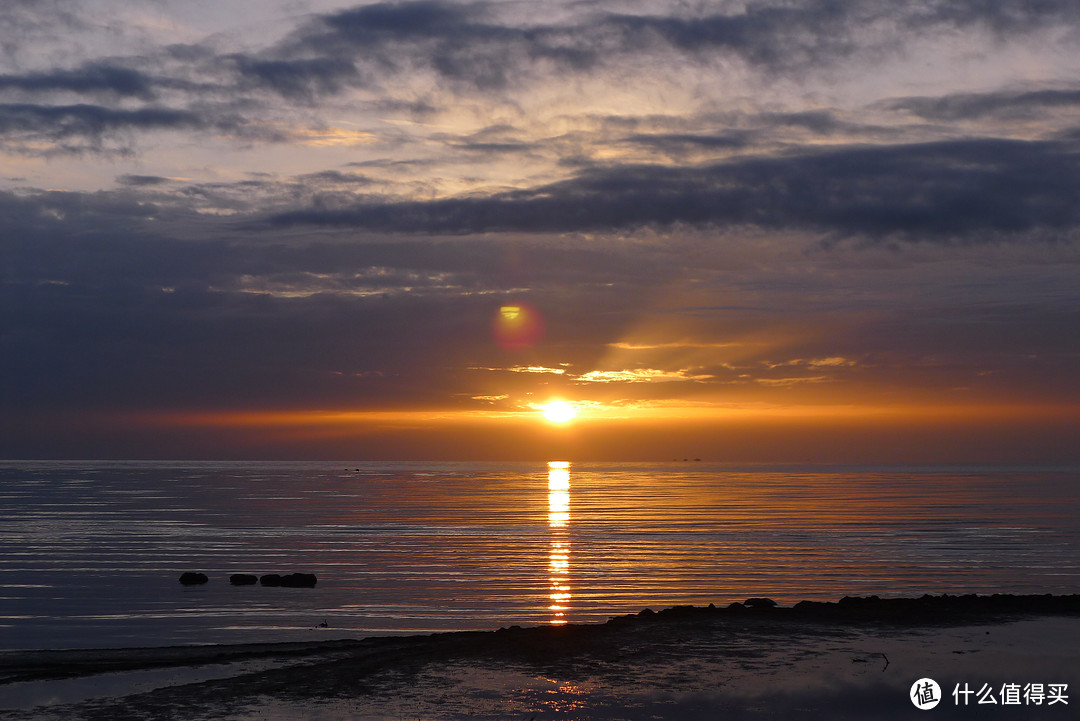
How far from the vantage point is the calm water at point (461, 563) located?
35.9 m

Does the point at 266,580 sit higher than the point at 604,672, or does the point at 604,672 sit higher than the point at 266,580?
the point at 266,580

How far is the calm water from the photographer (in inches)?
1412

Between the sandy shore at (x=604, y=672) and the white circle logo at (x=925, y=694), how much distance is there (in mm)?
182

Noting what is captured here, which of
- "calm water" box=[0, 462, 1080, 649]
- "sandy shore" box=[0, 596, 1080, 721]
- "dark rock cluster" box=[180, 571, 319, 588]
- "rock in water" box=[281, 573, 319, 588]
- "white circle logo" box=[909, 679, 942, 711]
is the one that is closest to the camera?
"sandy shore" box=[0, 596, 1080, 721]

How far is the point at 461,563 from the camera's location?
177 feet

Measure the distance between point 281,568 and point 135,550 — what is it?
1503cm

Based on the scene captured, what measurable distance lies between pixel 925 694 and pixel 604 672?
7297mm

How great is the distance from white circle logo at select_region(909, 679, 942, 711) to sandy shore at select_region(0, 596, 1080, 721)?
0.60 feet

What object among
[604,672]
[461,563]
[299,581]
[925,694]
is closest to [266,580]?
[299,581]

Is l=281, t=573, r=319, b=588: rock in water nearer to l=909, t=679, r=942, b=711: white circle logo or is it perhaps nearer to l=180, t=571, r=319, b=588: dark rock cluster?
l=180, t=571, r=319, b=588: dark rock cluster

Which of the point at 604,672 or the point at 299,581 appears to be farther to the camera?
the point at 299,581

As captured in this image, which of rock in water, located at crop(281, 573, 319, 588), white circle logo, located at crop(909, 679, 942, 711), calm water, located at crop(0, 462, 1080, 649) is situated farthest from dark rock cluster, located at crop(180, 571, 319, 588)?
white circle logo, located at crop(909, 679, 942, 711)

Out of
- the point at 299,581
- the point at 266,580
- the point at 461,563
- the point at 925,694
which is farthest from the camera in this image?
the point at 461,563

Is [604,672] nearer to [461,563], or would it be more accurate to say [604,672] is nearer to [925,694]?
[925,694]
